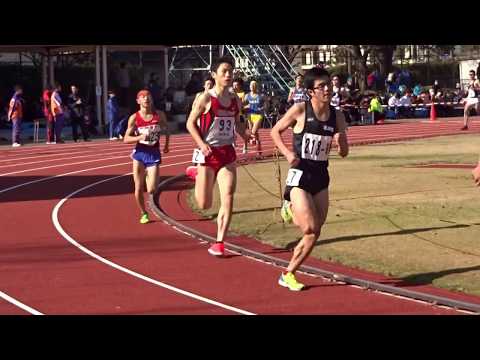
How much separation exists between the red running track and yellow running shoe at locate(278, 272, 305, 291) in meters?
0.08

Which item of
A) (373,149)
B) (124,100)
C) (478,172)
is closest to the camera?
(478,172)

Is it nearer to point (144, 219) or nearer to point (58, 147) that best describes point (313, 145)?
point (144, 219)

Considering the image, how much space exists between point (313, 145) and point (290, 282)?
4.55ft

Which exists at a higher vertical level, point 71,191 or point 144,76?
point 144,76

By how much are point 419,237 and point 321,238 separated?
4.10 feet

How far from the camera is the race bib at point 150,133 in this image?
14086 mm

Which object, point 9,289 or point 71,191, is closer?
point 9,289

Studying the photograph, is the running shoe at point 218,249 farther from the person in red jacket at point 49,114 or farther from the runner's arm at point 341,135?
the person in red jacket at point 49,114

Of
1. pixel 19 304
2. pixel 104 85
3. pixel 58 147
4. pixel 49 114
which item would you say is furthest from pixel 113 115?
pixel 19 304

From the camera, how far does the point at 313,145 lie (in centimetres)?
957

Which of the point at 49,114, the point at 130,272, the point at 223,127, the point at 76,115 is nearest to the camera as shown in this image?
the point at 130,272

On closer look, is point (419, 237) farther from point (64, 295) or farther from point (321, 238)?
point (64, 295)

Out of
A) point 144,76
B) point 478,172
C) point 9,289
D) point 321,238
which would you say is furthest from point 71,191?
point 144,76
